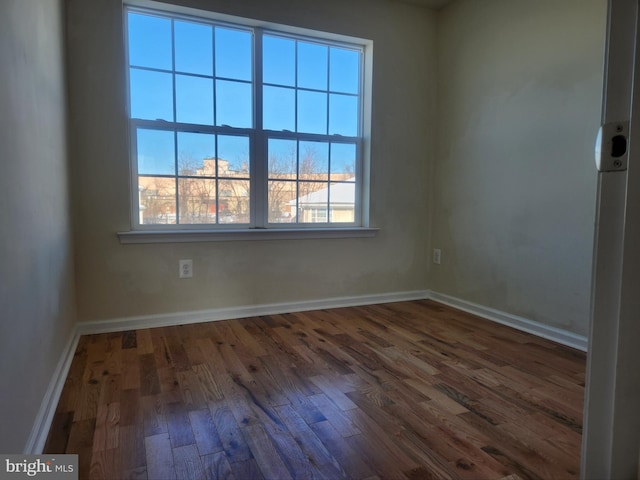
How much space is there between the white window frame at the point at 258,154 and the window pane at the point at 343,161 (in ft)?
0.13

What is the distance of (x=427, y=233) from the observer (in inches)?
147

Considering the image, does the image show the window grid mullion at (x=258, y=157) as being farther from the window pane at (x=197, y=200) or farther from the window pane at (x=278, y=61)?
the window pane at (x=197, y=200)

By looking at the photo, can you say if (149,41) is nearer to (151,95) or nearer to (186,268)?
(151,95)

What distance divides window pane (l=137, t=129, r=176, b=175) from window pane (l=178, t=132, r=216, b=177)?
61 mm

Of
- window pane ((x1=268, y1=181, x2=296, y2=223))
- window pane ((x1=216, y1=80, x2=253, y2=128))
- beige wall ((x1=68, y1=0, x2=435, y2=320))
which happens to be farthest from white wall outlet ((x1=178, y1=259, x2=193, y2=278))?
window pane ((x1=216, y1=80, x2=253, y2=128))

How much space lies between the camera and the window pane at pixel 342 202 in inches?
135

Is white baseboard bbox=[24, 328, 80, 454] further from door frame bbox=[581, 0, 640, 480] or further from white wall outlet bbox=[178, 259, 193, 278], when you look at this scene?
door frame bbox=[581, 0, 640, 480]

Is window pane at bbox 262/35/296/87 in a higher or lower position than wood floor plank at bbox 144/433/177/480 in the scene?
higher

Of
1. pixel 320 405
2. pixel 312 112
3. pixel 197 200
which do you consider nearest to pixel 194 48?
pixel 312 112

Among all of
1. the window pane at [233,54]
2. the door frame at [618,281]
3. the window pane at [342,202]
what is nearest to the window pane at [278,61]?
the window pane at [233,54]

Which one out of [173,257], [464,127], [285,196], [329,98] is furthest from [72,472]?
[464,127]

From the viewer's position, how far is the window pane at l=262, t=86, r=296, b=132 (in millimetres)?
3109

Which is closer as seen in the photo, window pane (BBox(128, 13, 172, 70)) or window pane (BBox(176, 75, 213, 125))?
window pane (BBox(128, 13, 172, 70))

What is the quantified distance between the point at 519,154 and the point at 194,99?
7.63 feet
